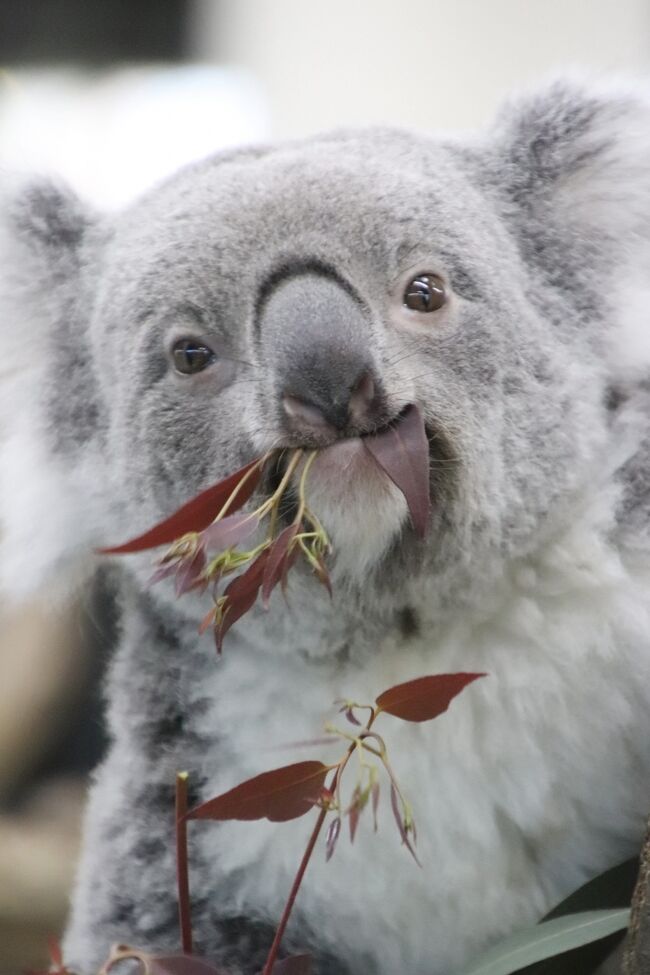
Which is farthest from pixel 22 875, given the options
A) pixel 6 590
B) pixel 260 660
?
pixel 260 660

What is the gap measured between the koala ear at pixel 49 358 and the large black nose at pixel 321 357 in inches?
12.5

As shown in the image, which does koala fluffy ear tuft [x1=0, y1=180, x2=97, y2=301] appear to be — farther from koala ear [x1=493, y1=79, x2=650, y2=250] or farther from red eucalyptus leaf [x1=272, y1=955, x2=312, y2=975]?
red eucalyptus leaf [x1=272, y1=955, x2=312, y2=975]

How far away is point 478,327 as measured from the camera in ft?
3.33

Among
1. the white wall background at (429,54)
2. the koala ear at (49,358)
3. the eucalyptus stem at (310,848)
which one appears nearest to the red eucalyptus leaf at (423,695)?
the eucalyptus stem at (310,848)

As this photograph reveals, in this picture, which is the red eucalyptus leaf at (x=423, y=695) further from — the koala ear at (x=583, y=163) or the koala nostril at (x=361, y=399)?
the koala ear at (x=583, y=163)

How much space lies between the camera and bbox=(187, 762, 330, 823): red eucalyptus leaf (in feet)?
2.71

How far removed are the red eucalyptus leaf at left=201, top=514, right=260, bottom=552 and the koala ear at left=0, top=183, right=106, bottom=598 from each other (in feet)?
1.22

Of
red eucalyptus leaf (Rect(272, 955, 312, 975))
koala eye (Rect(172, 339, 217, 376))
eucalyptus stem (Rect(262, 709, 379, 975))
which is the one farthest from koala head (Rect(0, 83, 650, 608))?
red eucalyptus leaf (Rect(272, 955, 312, 975))

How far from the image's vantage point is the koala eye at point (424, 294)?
0.99 m

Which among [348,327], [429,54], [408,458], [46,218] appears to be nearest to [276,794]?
[408,458]

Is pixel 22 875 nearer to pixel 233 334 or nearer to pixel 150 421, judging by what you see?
pixel 150 421

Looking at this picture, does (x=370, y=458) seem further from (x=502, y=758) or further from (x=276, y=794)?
(x=502, y=758)

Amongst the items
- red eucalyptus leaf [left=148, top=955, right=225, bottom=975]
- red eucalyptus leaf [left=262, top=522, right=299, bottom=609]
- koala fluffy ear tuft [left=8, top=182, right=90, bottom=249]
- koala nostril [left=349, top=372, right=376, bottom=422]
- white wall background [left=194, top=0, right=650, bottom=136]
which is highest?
white wall background [left=194, top=0, right=650, bottom=136]

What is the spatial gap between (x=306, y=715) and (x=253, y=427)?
344 millimetres
